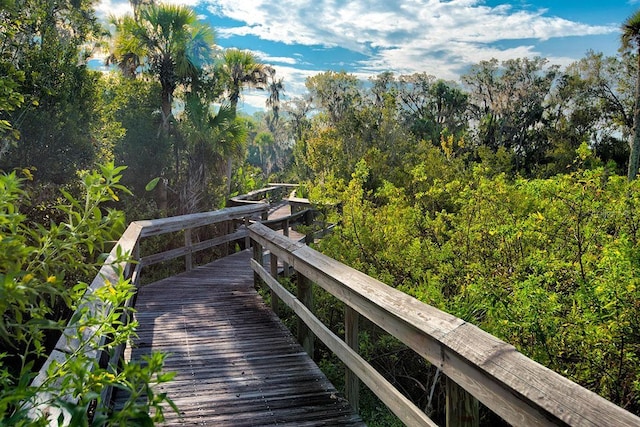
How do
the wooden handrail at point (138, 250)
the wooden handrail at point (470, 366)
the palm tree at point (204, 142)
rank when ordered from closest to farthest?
1. the wooden handrail at point (470, 366)
2. the wooden handrail at point (138, 250)
3. the palm tree at point (204, 142)

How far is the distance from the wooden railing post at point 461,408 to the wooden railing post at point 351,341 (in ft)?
3.63

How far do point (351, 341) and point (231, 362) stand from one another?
1.38 metres

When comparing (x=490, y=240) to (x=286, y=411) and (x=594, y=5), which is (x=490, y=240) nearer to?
(x=286, y=411)

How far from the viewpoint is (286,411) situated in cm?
318

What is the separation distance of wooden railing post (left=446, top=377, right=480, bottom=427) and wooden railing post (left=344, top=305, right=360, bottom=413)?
1106 mm

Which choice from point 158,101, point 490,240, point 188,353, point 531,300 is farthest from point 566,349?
point 158,101

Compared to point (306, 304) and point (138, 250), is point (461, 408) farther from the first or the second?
point (138, 250)

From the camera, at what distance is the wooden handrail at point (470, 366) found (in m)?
1.42

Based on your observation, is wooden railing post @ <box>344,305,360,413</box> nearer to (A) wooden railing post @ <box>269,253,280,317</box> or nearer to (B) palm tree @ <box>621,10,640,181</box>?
(A) wooden railing post @ <box>269,253,280,317</box>

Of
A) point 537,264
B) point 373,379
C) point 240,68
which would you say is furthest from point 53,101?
point 240,68

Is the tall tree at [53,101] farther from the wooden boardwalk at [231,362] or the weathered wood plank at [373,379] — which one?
the weathered wood plank at [373,379]

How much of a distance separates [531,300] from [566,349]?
1.85 ft

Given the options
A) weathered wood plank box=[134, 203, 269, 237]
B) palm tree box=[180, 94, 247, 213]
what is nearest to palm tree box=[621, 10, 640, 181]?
palm tree box=[180, 94, 247, 213]

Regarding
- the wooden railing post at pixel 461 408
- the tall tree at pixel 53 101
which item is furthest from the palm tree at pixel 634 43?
the wooden railing post at pixel 461 408
